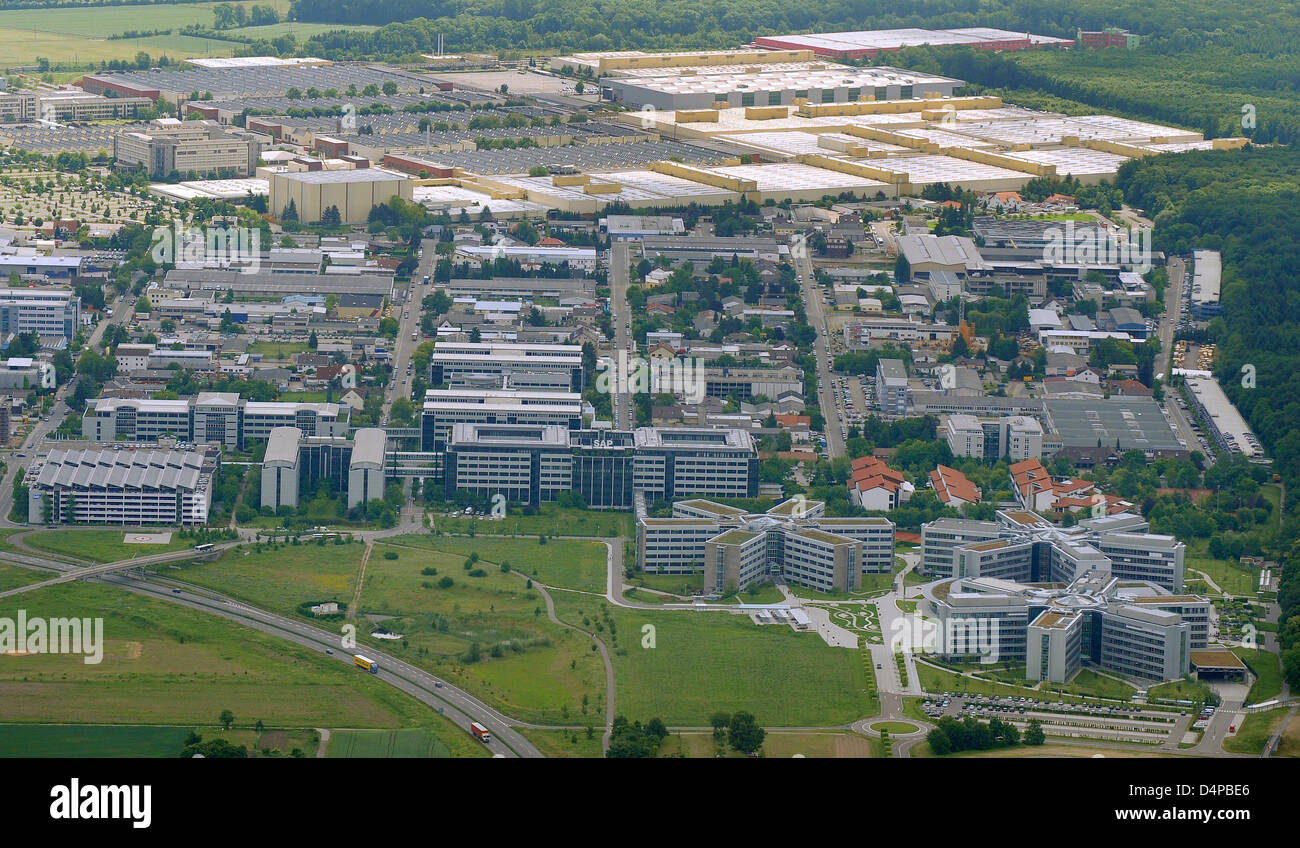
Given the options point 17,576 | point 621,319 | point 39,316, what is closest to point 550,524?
point 17,576

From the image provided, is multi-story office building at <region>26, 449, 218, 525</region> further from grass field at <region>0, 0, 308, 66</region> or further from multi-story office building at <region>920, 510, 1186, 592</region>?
grass field at <region>0, 0, 308, 66</region>

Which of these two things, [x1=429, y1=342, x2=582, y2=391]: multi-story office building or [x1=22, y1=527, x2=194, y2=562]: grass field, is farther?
[x1=429, y1=342, x2=582, y2=391]: multi-story office building

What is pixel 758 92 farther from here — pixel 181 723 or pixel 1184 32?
pixel 181 723

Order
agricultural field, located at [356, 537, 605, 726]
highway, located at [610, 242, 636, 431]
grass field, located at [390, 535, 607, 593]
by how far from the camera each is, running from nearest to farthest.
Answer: agricultural field, located at [356, 537, 605, 726]
grass field, located at [390, 535, 607, 593]
highway, located at [610, 242, 636, 431]

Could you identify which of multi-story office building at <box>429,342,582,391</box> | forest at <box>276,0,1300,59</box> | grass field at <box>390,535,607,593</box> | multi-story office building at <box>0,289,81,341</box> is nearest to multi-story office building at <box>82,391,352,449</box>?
multi-story office building at <box>429,342,582,391</box>

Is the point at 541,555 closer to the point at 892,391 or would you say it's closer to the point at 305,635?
the point at 305,635

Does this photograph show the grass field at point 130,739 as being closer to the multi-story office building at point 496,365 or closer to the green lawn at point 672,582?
the green lawn at point 672,582

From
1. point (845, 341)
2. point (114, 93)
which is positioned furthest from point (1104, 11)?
point (845, 341)
